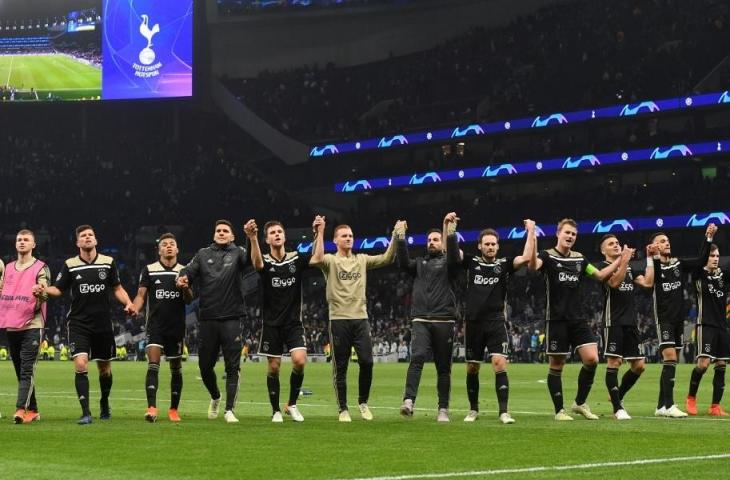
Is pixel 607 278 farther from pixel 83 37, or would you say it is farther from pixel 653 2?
pixel 83 37

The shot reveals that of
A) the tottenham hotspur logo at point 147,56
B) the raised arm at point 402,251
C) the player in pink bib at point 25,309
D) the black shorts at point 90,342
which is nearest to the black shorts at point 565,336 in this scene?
the raised arm at point 402,251

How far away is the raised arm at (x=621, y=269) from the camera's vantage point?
1652 cm

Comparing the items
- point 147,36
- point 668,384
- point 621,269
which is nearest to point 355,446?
point 621,269

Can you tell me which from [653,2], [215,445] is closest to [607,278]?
[215,445]

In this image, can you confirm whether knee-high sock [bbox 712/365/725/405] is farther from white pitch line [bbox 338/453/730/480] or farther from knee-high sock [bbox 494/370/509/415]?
white pitch line [bbox 338/453/730/480]

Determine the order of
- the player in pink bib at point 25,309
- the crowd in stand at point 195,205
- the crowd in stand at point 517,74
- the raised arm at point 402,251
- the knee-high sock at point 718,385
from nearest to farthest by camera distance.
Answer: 1. the raised arm at point 402,251
2. the player in pink bib at point 25,309
3. the knee-high sock at point 718,385
4. the crowd in stand at point 517,74
5. the crowd in stand at point 195,205

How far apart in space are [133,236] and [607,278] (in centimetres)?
6189

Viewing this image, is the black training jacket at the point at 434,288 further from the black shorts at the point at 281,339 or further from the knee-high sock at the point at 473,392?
the black shorts at the point at 281,339

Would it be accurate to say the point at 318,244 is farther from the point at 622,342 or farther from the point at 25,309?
the point at 622,342

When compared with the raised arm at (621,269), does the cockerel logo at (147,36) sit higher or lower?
higher

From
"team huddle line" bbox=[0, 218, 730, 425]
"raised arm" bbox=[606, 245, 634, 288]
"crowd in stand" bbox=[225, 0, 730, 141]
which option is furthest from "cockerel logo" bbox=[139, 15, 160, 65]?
"raised arm" bbox=[606, 245, 634, 288]

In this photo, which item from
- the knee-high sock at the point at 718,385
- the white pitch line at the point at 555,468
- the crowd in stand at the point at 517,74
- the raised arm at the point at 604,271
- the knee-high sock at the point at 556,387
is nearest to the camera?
the white pitch line at the point at 555,468

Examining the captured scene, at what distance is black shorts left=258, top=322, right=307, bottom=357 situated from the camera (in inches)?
634

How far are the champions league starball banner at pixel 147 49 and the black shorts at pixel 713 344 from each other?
54682mm
